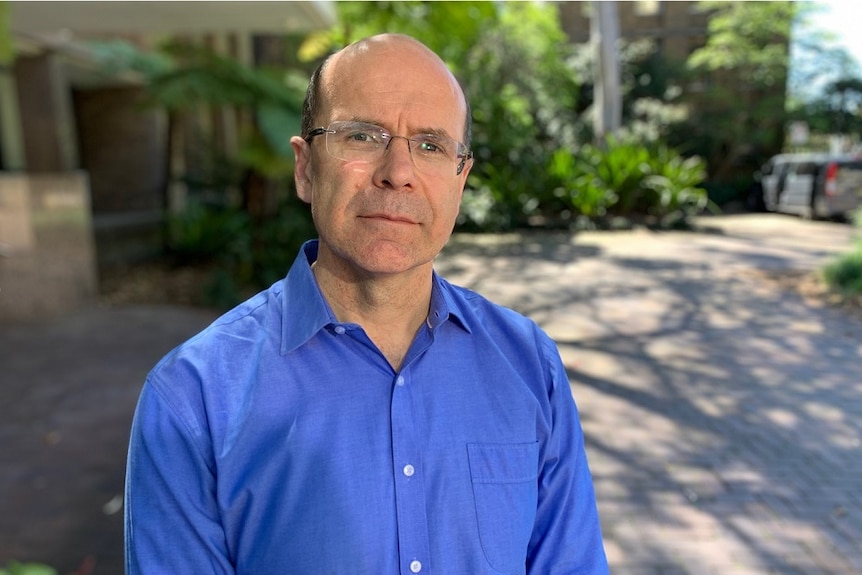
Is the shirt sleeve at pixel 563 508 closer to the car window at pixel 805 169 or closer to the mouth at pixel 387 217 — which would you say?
the mouth at pixel 387 217

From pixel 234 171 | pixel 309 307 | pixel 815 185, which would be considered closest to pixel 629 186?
pixel 815 185

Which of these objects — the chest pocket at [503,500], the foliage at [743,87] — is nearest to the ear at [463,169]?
the chest pocket at [503,500]

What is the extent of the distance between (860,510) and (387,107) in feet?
12.2

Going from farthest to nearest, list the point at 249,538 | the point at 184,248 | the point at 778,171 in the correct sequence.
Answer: the point at 778,171, the point at 184,248, the point at 249,538

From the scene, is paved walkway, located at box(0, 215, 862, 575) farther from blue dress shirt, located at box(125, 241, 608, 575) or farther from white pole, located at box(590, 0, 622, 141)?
white pole, located at box(590, 0, 622, 141)

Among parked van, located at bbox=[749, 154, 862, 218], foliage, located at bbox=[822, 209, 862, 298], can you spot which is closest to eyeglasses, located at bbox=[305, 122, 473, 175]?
foliage, located at bbox=[822, 209, 862, 298]

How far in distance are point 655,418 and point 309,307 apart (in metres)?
4.07

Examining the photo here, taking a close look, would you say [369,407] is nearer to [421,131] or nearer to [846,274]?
[421,131]

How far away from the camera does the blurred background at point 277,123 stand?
821 centimetres

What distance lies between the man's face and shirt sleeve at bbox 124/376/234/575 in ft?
1.55

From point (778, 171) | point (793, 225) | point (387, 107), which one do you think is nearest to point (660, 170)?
point (793, 225)

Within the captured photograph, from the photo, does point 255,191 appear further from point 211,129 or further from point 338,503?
point 338,503

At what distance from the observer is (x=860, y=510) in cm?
373

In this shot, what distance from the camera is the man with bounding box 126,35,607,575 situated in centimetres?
129
